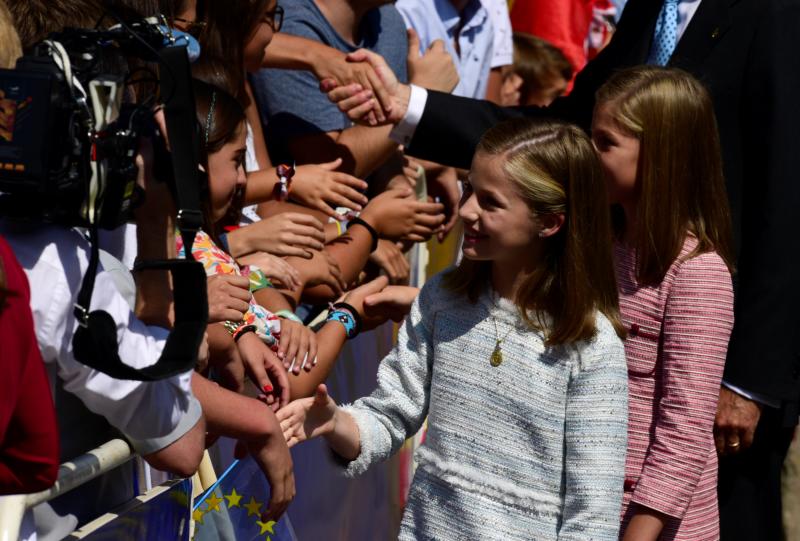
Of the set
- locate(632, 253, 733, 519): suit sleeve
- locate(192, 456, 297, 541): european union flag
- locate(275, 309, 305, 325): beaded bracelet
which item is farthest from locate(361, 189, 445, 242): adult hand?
locate(192, 456, 297, 541): european union flag

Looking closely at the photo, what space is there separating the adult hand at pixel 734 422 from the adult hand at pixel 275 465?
123 centimetres

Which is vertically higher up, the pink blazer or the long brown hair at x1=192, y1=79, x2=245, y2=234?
the long brown hair at x1=192, y1=79, x2=245, y2=234

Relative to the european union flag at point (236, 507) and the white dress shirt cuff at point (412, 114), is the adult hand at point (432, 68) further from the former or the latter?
the european union flag at point (236, 507)

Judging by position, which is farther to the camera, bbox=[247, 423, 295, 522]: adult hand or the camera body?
bbox=[247, 423, 295, 522]: adult hand

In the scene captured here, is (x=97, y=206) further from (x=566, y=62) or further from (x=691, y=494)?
(x=566, y=62)

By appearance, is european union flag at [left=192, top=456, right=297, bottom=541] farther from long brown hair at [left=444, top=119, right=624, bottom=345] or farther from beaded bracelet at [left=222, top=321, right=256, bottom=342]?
long brown hair at [left=444, top=119, right=624, bottom=345]

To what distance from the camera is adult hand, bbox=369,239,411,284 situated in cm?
414

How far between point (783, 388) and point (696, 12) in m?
1.09

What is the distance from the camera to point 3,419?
5.27 feet

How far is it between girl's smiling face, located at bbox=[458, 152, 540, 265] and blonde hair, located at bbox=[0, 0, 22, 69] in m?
1.04

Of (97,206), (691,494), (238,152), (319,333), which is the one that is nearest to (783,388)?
(691,494)

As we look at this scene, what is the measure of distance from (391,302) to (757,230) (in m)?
1.00

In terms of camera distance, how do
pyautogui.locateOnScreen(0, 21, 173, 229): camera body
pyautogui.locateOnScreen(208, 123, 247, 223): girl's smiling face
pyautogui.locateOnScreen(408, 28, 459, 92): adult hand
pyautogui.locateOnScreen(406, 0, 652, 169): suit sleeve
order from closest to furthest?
1. pyautogui.locateOnScreen(0, 21, 173, 229): camera body
2. pyautogui.locateOnScreen(208, 123, 247, 223): girl's smiling face
3. pyautogui.locateOnScreen(406, 0, 652, 169): suit sleeve
4. pyautogui.locateOnScreen(408, 28, 459, 92): adult hand

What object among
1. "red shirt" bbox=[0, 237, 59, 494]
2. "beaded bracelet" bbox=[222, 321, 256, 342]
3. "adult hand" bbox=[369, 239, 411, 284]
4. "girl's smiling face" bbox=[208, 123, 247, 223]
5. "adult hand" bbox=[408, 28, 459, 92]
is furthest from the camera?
"adult hand" bbox=[408, 28, 459, 92]
